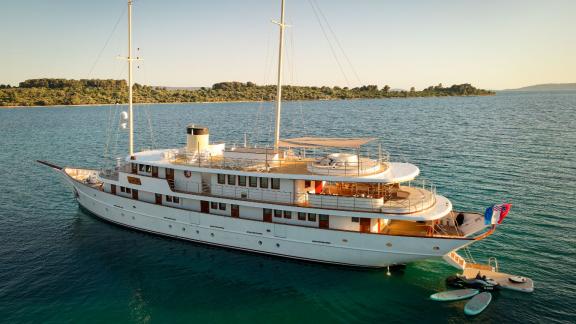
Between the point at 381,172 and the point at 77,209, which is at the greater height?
the point at 381,172

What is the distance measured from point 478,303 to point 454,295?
102cm

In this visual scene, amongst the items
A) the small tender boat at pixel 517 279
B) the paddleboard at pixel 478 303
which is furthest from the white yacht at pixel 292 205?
the small tender boat at pixel 517 279

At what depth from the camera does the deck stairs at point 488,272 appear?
1806 cm

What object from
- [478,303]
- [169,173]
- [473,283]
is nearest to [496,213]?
[473,283]

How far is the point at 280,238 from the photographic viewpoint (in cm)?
2114

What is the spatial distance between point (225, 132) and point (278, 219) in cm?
5554

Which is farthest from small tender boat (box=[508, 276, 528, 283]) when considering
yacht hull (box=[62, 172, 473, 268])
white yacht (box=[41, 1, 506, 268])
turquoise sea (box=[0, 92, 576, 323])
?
yacht hull (box=[62, 172, 473, 268])

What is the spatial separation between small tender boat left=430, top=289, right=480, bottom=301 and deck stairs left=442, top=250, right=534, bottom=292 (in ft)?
3.59

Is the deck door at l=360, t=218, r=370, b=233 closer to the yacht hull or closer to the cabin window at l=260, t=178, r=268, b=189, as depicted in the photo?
the yacht hull

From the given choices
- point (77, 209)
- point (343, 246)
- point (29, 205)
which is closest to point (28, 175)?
point (29, 205)

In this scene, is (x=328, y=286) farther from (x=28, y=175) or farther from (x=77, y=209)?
(x=28, y=175)

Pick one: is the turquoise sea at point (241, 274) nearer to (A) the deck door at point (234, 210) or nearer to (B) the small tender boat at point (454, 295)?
(B) the small tender boat at point (454, 295)

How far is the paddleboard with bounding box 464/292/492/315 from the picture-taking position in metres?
16.5

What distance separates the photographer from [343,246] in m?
20.1
